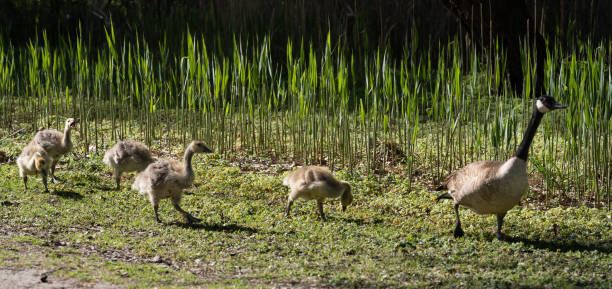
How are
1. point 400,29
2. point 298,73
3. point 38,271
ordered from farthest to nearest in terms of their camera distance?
point 400,29, point 298,73, point 38,271

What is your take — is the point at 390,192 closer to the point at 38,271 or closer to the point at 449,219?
the point at 449,219

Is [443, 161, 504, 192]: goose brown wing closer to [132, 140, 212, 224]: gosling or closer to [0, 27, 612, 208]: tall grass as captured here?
[0, 27, 612, 208]: tall grass

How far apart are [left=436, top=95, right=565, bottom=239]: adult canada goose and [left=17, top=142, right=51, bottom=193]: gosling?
17.4 feet

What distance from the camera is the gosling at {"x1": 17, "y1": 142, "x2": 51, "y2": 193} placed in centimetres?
878

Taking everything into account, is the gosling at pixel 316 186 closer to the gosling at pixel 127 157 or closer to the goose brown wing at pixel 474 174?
the goose brown wing at pixel 474 174

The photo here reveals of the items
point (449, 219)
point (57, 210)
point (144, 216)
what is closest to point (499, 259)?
point (449, 219)

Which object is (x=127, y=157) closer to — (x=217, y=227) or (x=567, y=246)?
(x=217, y=227)

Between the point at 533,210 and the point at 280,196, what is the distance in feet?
10.6

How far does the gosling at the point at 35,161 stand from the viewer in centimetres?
878

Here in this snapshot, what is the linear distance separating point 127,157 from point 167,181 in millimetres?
1862

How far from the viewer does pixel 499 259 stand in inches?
254

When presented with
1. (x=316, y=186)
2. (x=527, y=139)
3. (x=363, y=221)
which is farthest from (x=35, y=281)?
(x=527, y=139)

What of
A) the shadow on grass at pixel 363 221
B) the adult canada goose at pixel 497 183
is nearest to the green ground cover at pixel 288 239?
the shadow on grass at pixel 363 221

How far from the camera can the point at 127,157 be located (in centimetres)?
912
